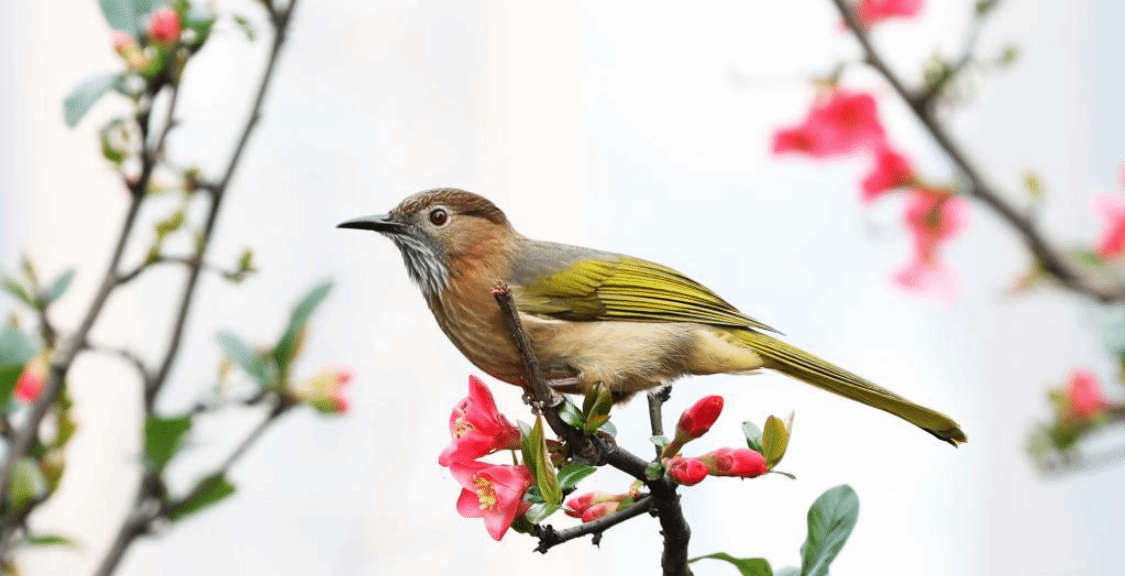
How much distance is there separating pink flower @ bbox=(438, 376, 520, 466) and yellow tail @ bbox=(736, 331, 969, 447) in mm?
426

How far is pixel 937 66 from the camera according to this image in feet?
6.30

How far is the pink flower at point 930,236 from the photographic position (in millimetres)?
2309

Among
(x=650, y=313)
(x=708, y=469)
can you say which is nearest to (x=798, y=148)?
(x=650, y=313)

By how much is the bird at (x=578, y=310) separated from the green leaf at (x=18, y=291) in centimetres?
58

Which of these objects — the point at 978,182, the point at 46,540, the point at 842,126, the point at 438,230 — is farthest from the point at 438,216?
the point at 842,126

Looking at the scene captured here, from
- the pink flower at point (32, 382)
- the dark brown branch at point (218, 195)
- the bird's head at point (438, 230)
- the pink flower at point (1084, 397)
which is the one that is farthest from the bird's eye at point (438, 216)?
the pink flower at point (1084, 397)

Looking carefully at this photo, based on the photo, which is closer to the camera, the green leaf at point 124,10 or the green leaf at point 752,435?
the green leaf at point 752,435

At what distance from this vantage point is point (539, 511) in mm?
1042

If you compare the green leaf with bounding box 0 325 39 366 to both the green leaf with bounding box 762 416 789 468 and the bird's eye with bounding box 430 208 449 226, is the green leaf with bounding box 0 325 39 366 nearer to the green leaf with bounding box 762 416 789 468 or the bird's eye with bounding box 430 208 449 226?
the bird's eye with bounding box 430 208 449 226

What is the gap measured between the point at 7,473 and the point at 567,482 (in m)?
0.85

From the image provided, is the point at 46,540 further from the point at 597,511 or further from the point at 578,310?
the point at 597,511

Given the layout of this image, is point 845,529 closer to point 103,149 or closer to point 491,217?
point 491,217

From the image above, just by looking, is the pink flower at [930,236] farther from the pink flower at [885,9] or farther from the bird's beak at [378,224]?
the bird's beak at [378,224]

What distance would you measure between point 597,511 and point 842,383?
44 cm
